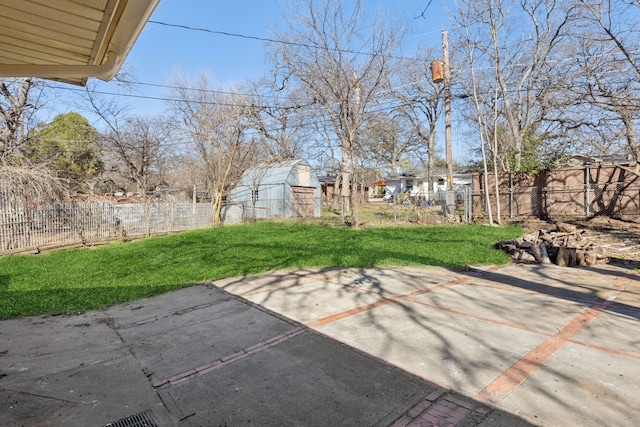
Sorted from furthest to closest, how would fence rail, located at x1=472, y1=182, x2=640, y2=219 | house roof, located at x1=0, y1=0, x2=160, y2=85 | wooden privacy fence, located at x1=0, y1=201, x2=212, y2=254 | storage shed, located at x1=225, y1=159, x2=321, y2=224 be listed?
storage shed, located at x1=225, y1=159, x2=321, y2=224
fence rail, located at x1=472, y1=182, x2=640, y2=219
wooden privacy fence, located at x1=0, y1=201, x2=212, y2=254
house roof, located at x1=0, y1=0, x2=160, y2=85

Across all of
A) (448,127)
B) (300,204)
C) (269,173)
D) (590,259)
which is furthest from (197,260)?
Answer: (269,173)

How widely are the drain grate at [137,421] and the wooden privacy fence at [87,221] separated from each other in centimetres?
1160

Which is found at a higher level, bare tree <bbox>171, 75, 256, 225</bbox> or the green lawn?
bare tree <bbox>171, 75, 256, 225</bbox>

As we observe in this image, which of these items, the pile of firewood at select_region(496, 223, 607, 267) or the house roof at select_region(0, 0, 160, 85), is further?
the pile of firewood at select_region(496, 223, 607, 267)

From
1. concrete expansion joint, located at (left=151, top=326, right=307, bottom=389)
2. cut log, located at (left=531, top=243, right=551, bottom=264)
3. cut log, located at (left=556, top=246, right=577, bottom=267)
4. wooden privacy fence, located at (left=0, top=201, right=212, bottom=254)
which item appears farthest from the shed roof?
concrete expansion joint, located at (left=151, top=326, right=307, bottom=389)

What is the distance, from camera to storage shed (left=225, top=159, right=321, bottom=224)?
76.1 ft

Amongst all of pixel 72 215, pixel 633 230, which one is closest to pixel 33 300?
pixel 72 215

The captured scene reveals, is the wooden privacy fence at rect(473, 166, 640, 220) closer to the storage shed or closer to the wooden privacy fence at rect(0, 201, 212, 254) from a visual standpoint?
the storage shed

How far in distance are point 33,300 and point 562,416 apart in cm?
726

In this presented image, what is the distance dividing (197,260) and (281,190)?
14.7 metres

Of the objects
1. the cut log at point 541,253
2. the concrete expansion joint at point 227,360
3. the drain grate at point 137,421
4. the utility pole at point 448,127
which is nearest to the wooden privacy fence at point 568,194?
the utility pole at point 448,127

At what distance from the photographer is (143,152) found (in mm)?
21953

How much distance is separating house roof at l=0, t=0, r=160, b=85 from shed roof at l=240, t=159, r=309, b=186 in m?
20.1

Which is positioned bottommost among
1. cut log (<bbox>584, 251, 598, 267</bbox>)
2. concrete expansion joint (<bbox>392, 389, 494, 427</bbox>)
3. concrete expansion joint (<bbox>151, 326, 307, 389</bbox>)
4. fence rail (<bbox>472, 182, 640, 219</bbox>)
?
cut log (<bbox>584, 251, 598, 267</bbox>)
